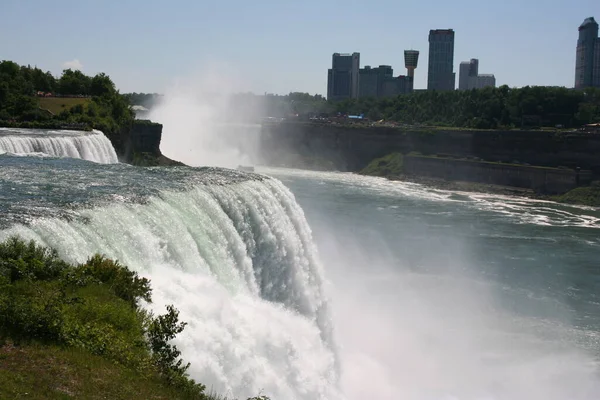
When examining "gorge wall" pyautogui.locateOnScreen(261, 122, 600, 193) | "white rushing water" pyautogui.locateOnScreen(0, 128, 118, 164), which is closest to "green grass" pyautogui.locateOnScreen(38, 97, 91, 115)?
"white rushing water" pyautogui.locateOnScreen(0, 128, 118, 164)

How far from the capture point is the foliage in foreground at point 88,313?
819 cm

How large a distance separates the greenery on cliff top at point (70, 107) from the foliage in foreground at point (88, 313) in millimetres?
28527

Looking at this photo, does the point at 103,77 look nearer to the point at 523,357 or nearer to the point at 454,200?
the point at 454,200

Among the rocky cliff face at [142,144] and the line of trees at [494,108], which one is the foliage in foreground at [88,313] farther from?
the line of trees at [494,108]

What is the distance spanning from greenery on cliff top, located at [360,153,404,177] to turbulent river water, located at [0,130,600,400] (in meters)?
38.0

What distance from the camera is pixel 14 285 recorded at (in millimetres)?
9352

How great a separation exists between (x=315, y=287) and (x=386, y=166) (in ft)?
198

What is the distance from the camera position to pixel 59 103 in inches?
1722

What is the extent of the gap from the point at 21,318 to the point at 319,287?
12.1m

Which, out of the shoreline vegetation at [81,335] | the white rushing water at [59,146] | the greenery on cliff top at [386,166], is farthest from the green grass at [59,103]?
the greenery on cliff top at [386,166]

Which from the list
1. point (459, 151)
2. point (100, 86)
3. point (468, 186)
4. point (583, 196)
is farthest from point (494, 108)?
point (100, 86)

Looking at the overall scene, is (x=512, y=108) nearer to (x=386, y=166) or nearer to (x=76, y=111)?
(x=386, y=166)

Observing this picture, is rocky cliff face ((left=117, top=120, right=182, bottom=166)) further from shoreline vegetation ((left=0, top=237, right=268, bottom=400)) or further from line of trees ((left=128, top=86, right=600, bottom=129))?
line of trees ((left=128, top=86, right=600, bottom=129))

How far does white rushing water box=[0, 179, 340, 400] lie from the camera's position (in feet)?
35.3
